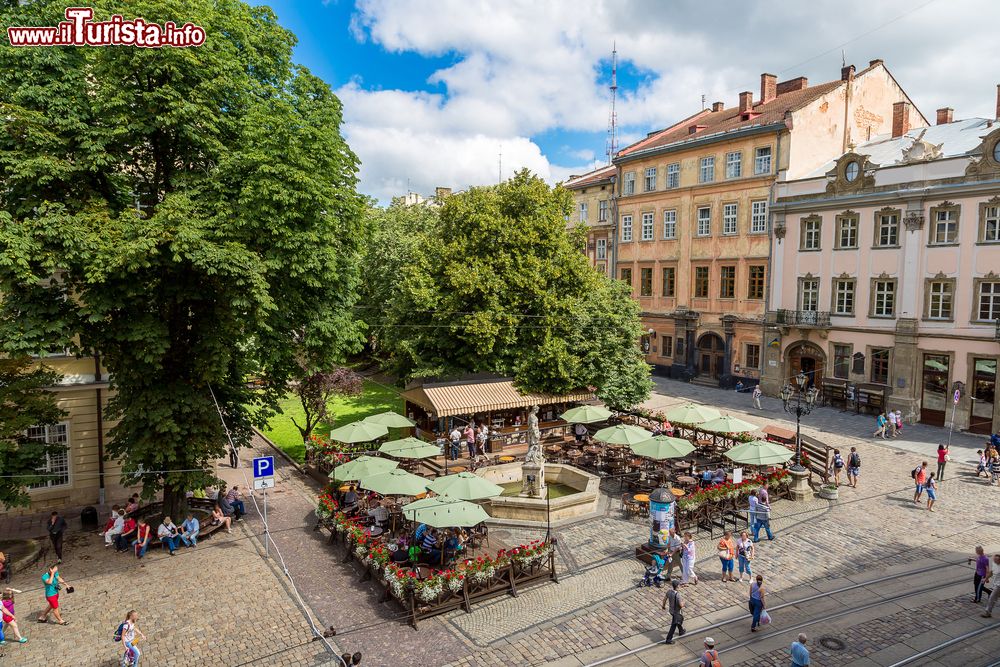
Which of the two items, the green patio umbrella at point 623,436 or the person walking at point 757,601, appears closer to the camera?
the person walking at point 757,601

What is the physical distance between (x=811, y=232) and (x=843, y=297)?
443 cm

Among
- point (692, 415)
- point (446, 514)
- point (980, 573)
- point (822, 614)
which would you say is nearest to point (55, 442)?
point (446, 514)

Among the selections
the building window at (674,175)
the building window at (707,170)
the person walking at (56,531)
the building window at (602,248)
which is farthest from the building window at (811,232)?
the person walking at (56,531)

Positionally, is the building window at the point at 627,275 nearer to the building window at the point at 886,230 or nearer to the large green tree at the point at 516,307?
the building window at the point at 886,230

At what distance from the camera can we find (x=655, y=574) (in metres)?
15.1

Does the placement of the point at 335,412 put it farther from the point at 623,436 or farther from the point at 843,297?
the point at 843,297

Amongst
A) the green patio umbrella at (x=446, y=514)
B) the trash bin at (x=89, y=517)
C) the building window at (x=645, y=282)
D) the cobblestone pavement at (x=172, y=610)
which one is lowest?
the cobblestone pavement at (x=172, y=610)

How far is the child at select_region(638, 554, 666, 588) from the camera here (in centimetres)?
1511

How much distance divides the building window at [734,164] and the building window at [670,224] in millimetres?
4982

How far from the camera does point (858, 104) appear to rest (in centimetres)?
4122

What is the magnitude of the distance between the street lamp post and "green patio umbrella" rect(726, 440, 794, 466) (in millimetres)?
1335

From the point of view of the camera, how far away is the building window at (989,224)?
29.5m

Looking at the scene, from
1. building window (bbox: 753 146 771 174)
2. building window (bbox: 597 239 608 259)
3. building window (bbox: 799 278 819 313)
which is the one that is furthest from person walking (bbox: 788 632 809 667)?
building window (bbox: 597 239 608 259)

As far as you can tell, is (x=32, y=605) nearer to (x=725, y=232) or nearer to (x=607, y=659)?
(x=607, y=659)
